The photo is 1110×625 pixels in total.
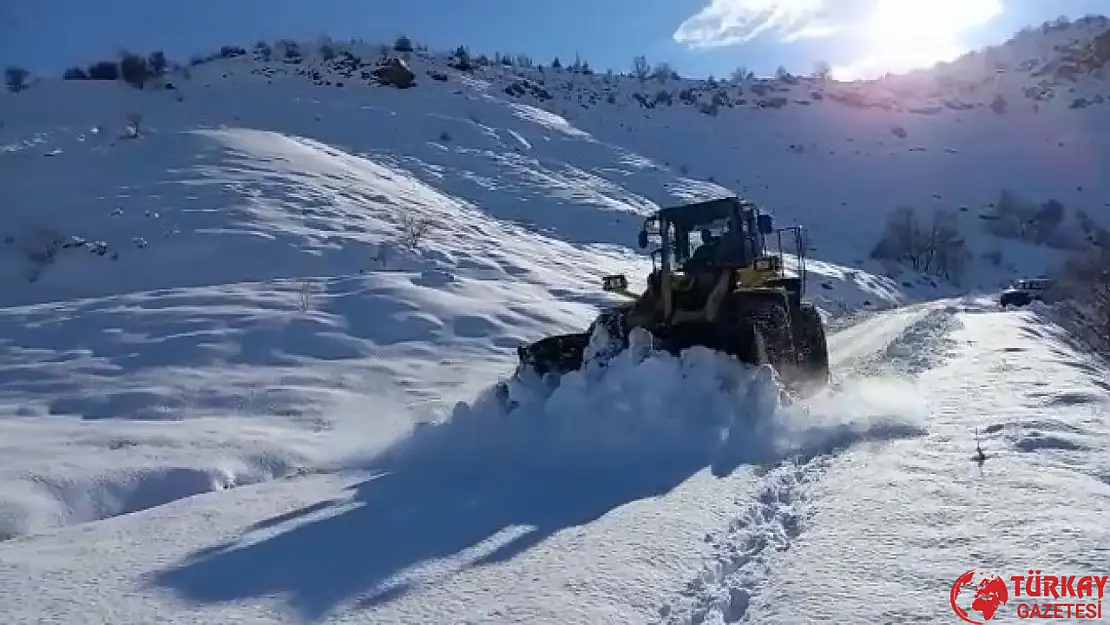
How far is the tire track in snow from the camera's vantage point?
14.3 feet

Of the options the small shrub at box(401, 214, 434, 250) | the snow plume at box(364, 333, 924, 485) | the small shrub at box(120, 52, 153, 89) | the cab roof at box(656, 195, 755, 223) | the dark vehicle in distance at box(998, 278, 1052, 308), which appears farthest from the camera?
the small shrub at box(120, 52, 153, 89)

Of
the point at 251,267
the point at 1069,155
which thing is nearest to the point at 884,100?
the point at 1069,155

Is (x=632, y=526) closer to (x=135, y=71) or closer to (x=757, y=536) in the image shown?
(x=757, y=536)

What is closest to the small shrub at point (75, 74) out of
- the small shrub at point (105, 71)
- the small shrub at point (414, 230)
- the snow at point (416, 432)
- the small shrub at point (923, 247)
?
the small shrub at point (105, 71)

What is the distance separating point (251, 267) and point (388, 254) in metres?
3.22

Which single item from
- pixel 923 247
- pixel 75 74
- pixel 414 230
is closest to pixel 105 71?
pixel 75 74

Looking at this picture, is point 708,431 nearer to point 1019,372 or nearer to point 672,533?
point 672,533

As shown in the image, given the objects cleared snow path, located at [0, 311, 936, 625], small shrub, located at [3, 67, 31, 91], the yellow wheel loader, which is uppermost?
small shrub, located at [3, 67, 31, 91]

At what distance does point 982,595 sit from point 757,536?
1414 mm

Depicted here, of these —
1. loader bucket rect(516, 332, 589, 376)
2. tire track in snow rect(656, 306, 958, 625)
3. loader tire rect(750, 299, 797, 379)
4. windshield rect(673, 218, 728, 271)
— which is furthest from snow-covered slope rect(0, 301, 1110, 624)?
windshield rect(673, 218, 728, 271)

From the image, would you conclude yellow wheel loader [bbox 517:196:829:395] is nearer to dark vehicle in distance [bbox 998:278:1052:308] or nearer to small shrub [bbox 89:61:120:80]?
dark vehicle in distance [bbox 998:278:1052:308]

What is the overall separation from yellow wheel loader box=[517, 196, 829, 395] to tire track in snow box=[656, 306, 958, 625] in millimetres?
2082

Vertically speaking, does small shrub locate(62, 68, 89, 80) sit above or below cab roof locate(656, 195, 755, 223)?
A: above

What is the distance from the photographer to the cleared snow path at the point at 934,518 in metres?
4.31
